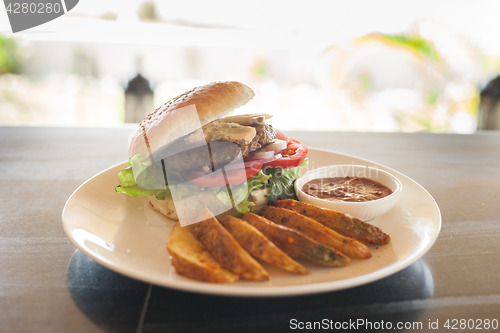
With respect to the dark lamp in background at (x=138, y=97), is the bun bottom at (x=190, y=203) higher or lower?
higher

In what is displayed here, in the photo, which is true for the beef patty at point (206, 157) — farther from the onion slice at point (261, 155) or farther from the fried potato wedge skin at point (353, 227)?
the fried potato wedge skin at point (353, 227)

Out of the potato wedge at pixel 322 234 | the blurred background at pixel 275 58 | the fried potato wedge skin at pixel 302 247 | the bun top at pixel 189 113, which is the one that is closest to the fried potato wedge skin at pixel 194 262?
the fried potato wedge skin at pixel 302 247

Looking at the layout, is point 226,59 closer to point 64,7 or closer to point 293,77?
point 293,77

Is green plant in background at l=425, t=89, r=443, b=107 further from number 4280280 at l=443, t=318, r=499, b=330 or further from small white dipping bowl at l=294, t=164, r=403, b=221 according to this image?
number 4280280 at l=443, t=318, r=499, b=330

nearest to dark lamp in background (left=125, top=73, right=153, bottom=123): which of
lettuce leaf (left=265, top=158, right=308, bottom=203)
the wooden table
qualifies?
the wooden table

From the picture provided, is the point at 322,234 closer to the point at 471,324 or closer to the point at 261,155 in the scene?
the point at 471,324

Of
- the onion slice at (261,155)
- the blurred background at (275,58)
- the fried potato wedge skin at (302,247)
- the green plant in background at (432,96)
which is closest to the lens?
the fried potato wedge skin at (302,247)

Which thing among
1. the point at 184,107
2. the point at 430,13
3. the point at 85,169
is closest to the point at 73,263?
the point at 184,107
